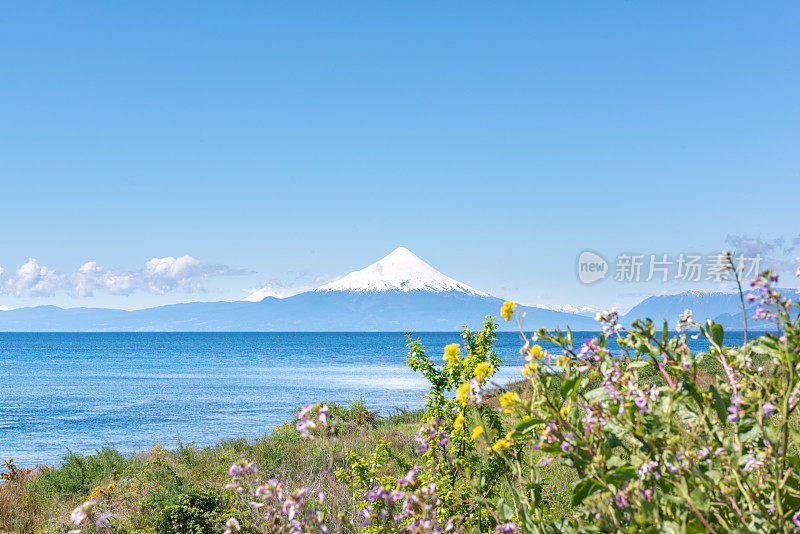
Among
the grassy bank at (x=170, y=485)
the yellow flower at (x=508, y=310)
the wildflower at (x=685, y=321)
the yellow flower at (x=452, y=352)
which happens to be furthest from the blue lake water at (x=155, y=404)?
the wildflower at (x=685, y=321)

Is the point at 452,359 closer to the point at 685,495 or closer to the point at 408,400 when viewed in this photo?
the point at 685,495

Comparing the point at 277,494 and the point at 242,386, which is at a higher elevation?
the point at 277,494

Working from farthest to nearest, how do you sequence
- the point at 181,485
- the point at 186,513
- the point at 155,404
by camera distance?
the point at 155,404
the point at 181,485
the point at 186,513

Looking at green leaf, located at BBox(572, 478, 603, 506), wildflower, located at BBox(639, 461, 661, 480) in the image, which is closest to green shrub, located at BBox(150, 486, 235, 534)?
green leaf, located at BBox(572, 478, 603, 506)

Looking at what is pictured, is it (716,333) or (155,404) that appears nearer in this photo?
(716,333)

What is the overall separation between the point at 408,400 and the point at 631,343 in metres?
26.4

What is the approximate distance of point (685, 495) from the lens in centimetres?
171

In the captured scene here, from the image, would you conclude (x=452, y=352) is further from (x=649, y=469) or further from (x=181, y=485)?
(x=181, y=485)

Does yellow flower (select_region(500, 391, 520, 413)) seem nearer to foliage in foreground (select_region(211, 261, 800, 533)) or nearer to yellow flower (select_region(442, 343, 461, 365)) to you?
foliage in foreground (select_region(211, 261, 800, 533))

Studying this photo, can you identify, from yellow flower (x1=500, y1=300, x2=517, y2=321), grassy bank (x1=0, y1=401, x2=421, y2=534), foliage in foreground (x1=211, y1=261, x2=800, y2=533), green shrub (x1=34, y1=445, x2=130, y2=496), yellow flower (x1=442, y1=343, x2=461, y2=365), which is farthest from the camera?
green shrub (x1=34, y1=445, x2=130, y2=496)

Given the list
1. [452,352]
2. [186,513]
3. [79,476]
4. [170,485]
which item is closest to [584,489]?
[452,352]

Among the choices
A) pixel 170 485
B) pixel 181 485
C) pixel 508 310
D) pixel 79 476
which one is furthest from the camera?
pixel 79 476

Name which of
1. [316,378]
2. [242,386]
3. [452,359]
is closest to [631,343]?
[452,359]

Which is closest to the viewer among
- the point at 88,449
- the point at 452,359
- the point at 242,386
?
the point at 452,359
